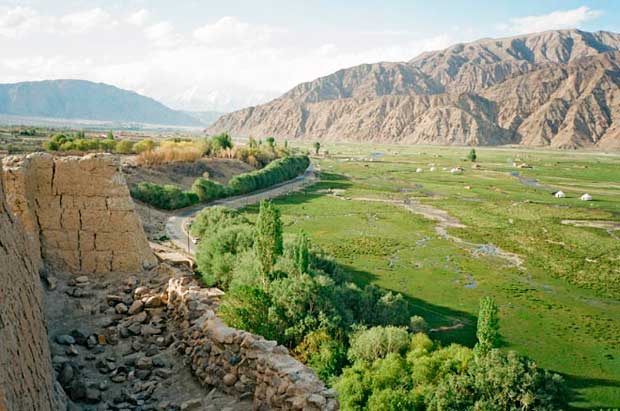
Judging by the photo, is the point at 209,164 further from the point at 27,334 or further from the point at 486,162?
the point at 486,162

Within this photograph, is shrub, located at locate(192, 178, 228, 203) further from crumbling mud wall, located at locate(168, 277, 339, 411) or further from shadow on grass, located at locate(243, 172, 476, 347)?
crumbling mud wall, located at locate(168, 277, 339, 411)

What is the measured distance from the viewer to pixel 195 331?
30.9ft

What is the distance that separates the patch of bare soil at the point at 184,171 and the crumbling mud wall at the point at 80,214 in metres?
34.2

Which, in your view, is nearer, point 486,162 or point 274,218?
point 274,218

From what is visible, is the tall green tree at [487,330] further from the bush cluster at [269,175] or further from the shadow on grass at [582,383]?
the bush cluster at [269,175]

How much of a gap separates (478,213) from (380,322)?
34904 millimetres

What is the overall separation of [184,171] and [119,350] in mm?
52897

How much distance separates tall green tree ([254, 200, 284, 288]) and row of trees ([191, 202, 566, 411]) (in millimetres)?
38

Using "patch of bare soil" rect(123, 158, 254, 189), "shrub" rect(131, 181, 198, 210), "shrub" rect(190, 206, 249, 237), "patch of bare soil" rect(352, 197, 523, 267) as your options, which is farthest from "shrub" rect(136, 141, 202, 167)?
"shrub" rect(190, 206, 249, 237)

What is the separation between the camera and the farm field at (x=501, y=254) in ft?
68.3

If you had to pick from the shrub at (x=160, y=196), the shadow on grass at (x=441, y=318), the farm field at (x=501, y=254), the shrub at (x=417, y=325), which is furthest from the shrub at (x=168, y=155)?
the shrub at (x=417, y=325)

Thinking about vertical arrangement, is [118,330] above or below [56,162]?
below

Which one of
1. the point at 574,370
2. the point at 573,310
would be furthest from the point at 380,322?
the point at 573,310

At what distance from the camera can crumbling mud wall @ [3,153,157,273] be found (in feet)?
41.4
